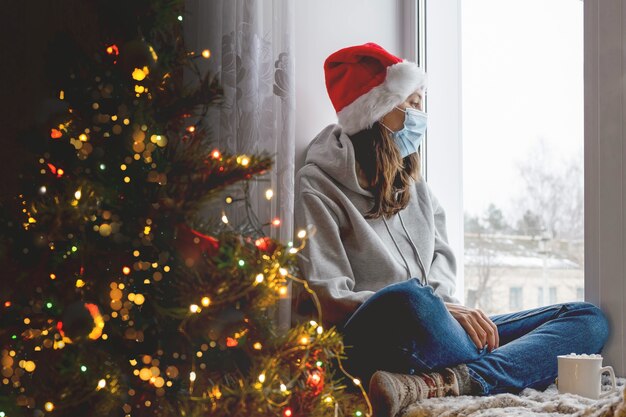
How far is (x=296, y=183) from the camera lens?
1.99 meters

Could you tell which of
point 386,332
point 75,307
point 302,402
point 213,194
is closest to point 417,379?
point 386,332

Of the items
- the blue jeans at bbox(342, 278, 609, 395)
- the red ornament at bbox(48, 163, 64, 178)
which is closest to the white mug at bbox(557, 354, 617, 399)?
the blue jeans at bbox(342, 278, 609, 395)

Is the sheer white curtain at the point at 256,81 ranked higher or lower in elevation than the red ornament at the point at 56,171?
higher

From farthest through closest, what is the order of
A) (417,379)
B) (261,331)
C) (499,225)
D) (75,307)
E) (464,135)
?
(464,135)
(499,225)
(417,379)
(261,331)
(75,307)

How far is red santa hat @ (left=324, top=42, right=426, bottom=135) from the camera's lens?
199cm

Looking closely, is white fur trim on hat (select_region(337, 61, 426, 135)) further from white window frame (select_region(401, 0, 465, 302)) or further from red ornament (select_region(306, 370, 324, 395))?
red ornament (select_region(306, 370, 324, 395))

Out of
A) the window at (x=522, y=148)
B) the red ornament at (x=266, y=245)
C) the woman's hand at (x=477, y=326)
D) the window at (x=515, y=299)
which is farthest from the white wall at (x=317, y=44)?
the red ornament at (x=266, y=245)

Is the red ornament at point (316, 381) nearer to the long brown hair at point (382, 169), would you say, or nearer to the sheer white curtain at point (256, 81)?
the sheer white curtain at point (256, 81)

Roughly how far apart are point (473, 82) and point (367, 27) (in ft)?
1.36

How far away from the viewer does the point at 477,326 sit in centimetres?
170

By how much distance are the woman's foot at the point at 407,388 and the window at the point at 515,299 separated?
78cm

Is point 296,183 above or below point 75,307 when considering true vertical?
above

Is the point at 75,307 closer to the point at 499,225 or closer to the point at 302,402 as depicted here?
the point at 302,402

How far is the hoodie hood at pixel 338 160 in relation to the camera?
6.34 feet
